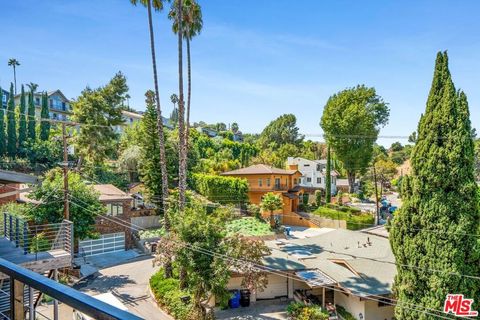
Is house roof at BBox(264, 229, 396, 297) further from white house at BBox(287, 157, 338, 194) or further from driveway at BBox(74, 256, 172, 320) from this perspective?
white house at BBox(287, 157, 338, 194)

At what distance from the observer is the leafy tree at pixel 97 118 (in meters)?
36.0

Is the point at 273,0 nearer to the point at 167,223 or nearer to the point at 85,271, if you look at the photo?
the point at 167,223

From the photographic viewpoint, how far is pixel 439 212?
1416 centimetres

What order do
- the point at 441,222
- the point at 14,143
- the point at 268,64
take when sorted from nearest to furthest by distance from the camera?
the point at 441,222
the point at 268,64
the point at 14,143

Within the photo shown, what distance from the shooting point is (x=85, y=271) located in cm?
2289

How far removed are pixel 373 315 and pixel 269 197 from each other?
16773mm

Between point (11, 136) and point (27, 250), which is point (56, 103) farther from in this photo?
point (27, 250)

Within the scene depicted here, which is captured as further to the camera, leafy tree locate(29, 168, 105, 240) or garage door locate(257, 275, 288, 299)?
leafy tree locate(29, 168, 105, 240)

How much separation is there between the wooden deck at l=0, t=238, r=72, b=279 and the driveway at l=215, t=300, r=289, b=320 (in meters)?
11.1

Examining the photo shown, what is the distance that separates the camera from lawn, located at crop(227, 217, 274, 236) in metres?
31.4

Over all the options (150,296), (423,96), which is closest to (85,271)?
(150,296)

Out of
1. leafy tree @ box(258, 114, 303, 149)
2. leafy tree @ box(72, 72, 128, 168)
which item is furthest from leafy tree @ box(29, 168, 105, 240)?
leafy tree @ box(258, 114, 303, 149)

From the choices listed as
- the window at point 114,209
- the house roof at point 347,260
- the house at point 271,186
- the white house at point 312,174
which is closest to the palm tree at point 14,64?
the house at point 271,186

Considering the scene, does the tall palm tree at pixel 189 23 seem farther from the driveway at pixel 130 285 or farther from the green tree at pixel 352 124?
the green tree at pixel 352 124
